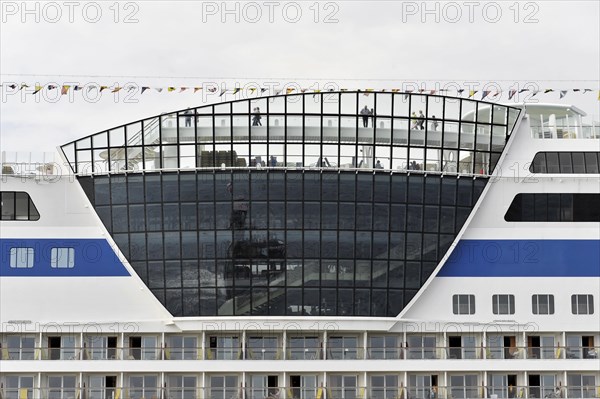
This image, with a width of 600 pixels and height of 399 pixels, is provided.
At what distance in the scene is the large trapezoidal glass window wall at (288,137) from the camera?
39.8 meters

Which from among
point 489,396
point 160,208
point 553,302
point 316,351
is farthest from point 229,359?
point 553,302

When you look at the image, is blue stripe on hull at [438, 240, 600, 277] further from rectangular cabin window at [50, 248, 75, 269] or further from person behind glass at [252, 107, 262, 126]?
rectangular cabin window at [50, 248, 75, 269]

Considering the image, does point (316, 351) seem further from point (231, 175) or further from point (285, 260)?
point (231, 175)

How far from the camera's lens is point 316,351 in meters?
40.2

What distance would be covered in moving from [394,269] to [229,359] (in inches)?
270

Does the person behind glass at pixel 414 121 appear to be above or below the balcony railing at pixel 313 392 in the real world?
above

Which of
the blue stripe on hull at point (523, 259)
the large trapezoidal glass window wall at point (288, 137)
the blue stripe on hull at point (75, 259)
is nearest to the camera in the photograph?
the large trapezoidal glass window wall at point (288, 137)

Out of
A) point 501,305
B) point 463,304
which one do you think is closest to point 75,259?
point 463,304

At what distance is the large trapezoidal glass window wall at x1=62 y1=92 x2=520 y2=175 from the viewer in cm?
3984

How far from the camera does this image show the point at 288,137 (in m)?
39.9

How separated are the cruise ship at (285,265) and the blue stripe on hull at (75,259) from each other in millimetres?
52

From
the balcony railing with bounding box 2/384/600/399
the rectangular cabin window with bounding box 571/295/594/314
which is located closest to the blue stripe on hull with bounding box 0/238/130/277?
the balcony railing with bounding box 2/384/600/399

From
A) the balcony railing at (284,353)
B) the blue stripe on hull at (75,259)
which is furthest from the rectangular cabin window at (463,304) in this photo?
the blue stripe on hull at (75,259)

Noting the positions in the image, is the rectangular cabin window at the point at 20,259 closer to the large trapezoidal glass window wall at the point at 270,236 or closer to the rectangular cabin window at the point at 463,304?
the large trapezoidal glass window wall at the point at 270,236
